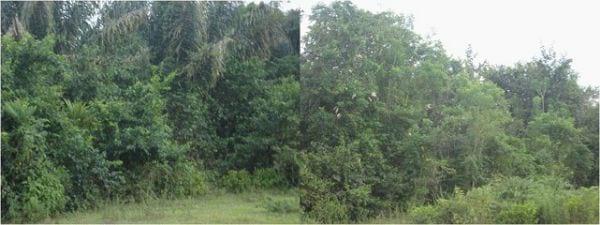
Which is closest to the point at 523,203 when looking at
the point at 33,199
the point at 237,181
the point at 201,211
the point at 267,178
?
the point at 267,178

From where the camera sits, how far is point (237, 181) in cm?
468

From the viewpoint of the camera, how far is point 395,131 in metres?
3.83

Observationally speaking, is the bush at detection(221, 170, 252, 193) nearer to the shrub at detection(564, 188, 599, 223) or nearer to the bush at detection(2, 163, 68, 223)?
the bush at detection(2, 163, 68, 223)

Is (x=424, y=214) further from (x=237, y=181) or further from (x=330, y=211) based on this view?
(x=237, y=181)

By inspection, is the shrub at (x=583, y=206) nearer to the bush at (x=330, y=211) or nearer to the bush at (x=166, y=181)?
the bush at (x=330, y=211)

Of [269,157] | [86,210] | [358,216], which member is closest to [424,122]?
[358,216]

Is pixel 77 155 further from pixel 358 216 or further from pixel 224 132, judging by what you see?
pixel 358 216

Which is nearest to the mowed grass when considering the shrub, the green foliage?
the green foliage

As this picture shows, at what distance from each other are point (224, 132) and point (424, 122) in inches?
78.0

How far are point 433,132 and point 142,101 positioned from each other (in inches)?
113

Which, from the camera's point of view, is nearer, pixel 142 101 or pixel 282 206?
pixel 282 206

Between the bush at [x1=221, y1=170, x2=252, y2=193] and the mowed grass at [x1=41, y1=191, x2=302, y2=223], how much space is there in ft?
0.22

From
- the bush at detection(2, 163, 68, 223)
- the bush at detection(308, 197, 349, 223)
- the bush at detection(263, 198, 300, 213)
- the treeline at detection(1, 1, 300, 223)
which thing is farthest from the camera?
the treeline at detection(1, 1, 300, 223)

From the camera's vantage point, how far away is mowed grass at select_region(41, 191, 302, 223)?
419cm
